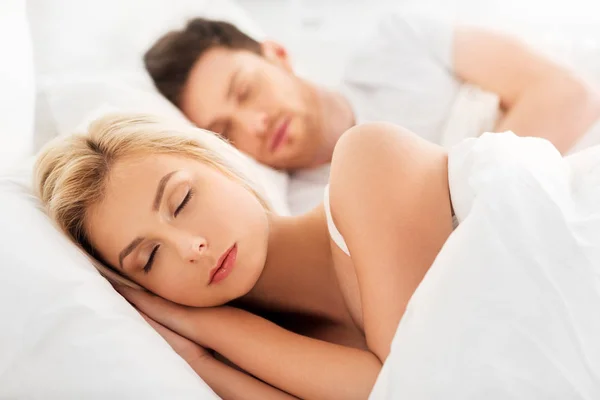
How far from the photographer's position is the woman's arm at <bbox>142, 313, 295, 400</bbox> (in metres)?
0.81

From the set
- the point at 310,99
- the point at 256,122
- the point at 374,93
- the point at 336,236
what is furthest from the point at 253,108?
the point at 336,236

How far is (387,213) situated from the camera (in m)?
0.77

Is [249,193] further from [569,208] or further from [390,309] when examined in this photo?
[569,208]

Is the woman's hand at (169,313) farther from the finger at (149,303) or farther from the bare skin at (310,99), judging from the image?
the bare skin at (310,99)

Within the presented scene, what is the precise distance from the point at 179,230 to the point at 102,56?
3.11ft

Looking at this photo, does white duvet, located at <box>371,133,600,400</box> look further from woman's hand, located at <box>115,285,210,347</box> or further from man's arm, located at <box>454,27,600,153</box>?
man's arm, located at <box>454,27,600,153</box>

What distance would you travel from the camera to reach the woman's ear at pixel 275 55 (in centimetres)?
153

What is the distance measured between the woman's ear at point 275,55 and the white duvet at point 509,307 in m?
0.90

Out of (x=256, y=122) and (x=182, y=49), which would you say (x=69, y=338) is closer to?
(x=256, y=122)

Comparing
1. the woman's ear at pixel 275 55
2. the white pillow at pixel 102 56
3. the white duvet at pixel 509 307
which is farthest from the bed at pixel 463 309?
the woman's ear at pixel 275 55

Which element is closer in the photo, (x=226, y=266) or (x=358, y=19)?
(x=226, y=266)

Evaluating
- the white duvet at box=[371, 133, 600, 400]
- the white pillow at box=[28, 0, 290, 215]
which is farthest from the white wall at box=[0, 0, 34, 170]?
the white duvet at box=[371, 133, 600, 400]

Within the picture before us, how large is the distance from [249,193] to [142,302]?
8.6 inches

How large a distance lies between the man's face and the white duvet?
29.0 inches
